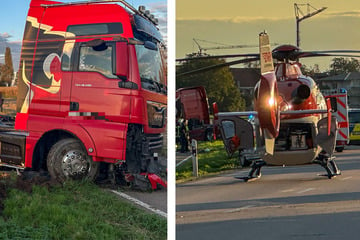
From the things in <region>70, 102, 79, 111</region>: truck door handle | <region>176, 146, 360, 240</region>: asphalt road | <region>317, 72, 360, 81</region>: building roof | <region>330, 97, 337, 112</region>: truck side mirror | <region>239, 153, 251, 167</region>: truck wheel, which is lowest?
<region>176, 146, 360, 240</region>: asphalt road

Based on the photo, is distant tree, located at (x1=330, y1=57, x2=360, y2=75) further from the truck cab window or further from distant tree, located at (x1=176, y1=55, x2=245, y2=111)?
the truck cab window

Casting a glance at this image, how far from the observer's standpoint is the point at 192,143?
261 inches

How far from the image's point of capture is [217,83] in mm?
5738

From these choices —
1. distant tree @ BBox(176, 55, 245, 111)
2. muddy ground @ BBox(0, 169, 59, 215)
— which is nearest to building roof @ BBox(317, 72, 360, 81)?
distant tree @ BBox(176, 55, 245, 111)

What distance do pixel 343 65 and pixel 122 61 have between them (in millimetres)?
2045

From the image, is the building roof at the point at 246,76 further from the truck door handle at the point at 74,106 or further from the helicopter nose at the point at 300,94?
the truck door handle at the point at 74,106

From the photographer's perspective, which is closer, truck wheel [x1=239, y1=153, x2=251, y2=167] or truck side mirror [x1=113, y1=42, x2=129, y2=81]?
truck side mirror [x1=113, y1=42, x2=129, y2=81]

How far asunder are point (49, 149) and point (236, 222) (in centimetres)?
160

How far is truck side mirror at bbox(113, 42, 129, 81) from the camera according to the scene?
11.6 feet

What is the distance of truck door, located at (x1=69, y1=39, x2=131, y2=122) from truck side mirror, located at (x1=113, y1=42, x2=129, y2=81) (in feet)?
0.06

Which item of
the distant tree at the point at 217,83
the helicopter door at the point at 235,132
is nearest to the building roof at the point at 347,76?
the distant tree at the point at 217,83

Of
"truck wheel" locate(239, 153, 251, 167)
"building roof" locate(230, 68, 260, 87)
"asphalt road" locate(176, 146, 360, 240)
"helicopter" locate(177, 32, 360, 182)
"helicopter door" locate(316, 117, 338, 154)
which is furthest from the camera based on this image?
"truck wheel" locate(239, 153, 251, 167)

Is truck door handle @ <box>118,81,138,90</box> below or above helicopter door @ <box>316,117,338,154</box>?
above

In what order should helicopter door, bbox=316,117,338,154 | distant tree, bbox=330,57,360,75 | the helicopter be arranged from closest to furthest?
distant tree, bbox=330,57,360,75
the helicopter
helicopter door, bbox=316,117,338,154
